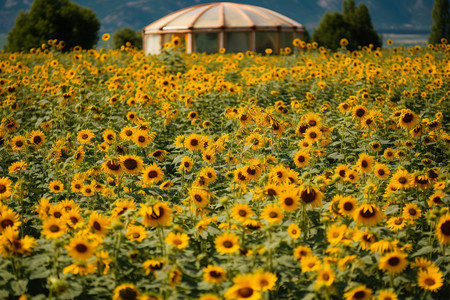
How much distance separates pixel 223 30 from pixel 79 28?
1717 cm

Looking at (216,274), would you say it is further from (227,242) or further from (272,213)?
(272,213)

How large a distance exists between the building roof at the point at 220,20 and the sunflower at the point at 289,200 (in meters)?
21.3

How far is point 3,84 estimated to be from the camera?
7816 mm

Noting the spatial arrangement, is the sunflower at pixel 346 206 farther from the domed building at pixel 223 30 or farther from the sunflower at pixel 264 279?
the domed building at pixel 223 30

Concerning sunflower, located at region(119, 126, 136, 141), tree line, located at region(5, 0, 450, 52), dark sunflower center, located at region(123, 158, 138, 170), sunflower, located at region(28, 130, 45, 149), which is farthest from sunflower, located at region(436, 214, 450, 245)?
tree line, located at region(5, 0, 450, 52)

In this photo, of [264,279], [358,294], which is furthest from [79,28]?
[358,294]

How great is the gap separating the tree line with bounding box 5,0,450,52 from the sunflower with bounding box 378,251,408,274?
28803 mm

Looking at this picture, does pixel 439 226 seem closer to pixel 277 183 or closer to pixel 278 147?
pixel 277 183

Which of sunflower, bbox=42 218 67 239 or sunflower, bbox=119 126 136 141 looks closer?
sunflower, bbox=42 218 67 239

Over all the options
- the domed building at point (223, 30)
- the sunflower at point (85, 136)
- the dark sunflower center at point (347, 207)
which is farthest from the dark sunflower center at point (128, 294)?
the domed building at point (223, 30)

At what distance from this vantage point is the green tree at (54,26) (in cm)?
3322

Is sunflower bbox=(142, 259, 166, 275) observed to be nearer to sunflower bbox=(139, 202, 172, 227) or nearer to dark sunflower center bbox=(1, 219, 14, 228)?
sunflower bbox=(139, 202, 172, 227)

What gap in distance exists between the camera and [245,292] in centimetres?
237

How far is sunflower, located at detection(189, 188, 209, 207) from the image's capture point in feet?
10.8
